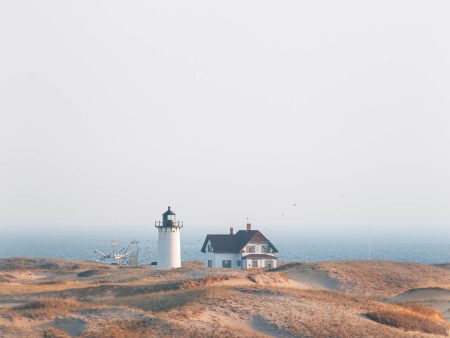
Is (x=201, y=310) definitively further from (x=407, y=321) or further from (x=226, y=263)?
(x=226, y=263)

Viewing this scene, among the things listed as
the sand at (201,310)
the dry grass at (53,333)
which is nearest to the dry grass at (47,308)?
the sand at (201,310)

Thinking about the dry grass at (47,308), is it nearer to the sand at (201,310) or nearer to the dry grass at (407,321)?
the sand at (201,310)

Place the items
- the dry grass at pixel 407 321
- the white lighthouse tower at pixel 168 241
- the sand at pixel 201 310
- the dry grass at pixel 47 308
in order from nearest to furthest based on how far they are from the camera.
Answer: the sand at pixel 201 310 → the dry grass at pixel 47 308 → the dry grass at pixel 407 321 → the white lighthouse tower at pixel 168 241

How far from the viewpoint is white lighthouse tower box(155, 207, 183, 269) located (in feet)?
258

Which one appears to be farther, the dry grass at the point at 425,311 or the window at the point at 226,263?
the window at the point at 226,263

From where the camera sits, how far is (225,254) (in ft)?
277

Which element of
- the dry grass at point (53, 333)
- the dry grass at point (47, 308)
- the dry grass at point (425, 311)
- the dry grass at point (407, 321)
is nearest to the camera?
the dry grass at point (53, 333)

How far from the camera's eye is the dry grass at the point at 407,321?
40188 mm

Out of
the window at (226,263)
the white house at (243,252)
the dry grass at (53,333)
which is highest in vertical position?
the white house at (243,252)

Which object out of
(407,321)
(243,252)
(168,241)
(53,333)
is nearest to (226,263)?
(243,252)

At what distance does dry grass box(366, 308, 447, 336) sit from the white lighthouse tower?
3989cm

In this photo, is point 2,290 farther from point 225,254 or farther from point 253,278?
point 225,254

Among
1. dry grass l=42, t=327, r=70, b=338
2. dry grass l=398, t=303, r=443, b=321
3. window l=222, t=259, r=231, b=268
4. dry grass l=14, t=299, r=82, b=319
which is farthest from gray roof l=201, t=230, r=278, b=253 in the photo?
dry grass l=42, t=327, r=70, b=338

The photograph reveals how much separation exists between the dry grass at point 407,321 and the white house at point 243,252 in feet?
138
